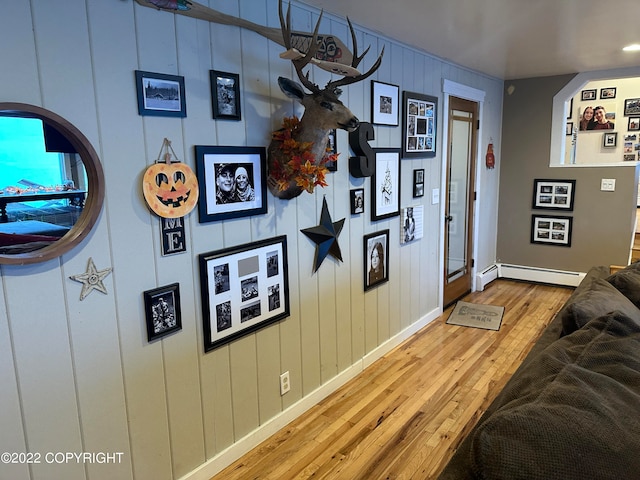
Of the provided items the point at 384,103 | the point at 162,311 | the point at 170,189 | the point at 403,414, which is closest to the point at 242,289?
the point at 162,311

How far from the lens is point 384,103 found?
3199 mm

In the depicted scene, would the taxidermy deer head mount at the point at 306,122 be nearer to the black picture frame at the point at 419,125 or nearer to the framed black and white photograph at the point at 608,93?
the black picture frame at the point at 419,125

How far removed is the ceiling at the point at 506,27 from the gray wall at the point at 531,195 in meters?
0.92

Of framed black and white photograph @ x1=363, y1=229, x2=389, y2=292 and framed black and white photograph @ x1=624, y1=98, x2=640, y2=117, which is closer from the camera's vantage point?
framed black and white photograph @ x1=363, y1=229, x2=389, y2=292

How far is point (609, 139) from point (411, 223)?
15.8ft

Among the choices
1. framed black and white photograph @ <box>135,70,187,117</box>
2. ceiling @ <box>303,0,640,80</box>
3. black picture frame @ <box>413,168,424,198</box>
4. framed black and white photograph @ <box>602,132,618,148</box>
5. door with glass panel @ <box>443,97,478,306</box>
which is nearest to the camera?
framed black and white photograph @ <box>135,70,187,117</box>

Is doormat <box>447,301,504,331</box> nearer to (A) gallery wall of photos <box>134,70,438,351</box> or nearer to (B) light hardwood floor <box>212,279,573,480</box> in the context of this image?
(B) light hardwood floor <box>212,279,573,480</box>

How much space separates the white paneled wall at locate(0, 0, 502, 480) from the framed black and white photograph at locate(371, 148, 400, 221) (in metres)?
0.37

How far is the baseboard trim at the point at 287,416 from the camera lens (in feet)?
7.33

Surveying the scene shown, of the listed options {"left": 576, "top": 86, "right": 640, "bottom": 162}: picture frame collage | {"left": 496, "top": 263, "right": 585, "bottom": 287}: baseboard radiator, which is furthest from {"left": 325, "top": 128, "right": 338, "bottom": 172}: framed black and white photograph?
{"left": 576, "top": 86, "right": 640, "bottom": 162}: picture frame collage

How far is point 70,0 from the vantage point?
1576mm

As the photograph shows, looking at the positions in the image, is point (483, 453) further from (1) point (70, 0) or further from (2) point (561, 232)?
(2) point (561, 232)

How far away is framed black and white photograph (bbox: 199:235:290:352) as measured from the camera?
2.15m

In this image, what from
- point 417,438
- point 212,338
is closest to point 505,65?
point 417,438
